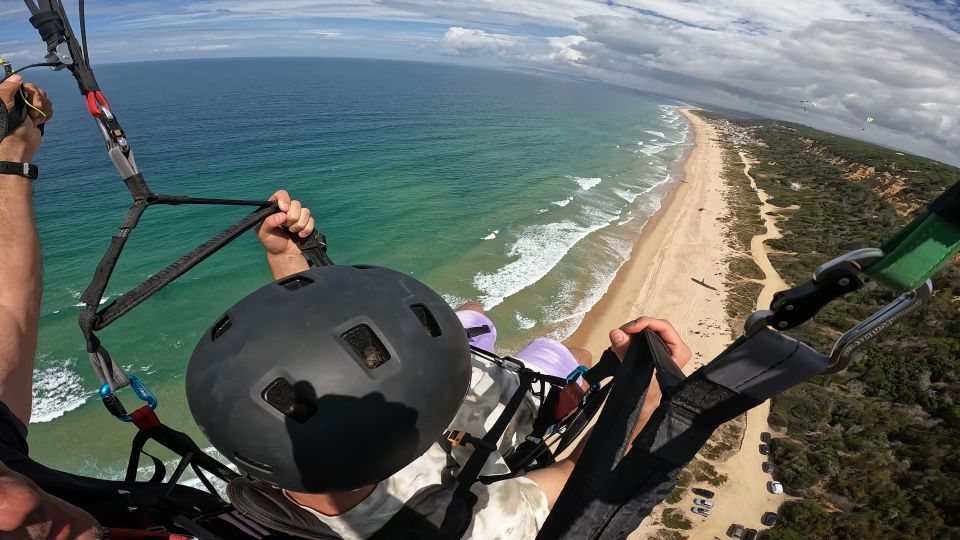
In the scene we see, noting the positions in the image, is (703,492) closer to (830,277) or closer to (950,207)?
(830,277)

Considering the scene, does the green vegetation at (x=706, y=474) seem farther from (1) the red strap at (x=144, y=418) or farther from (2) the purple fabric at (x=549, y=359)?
(1) the red strap at (x=144, y=418)

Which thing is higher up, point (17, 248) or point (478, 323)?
point (17, 248)

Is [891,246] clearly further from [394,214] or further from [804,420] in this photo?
[394,214]

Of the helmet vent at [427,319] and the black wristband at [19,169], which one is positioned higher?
the black wristband at [19,169]

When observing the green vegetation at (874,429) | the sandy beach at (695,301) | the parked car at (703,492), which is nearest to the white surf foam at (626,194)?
the sandy beach at (695,301)

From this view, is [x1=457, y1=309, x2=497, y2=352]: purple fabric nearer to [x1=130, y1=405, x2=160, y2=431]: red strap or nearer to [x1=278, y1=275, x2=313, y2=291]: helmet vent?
[x1=278, y1=275, x2=313, y2=291]: helmet vent

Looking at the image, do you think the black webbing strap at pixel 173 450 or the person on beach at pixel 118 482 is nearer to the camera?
the person on beach at pixel 118 482

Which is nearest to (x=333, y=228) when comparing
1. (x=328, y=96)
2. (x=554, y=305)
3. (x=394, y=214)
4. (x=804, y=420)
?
(x=394, y=214)

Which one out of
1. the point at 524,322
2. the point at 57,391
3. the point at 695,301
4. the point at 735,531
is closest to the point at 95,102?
the point at 735,531
